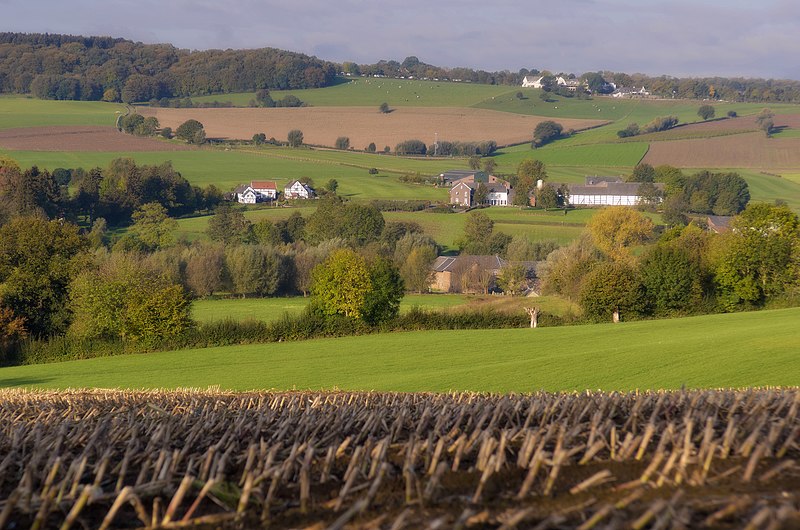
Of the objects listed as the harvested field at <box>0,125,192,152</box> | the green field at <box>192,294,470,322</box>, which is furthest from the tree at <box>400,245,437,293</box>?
the harvested field at <box>0,125,192,152</box>

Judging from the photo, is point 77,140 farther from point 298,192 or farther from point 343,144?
point 343,144

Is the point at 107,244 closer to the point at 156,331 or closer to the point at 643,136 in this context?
the point at 156,331

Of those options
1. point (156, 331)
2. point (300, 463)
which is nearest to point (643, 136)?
point (156, 331)

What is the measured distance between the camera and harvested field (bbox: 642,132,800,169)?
127062mm

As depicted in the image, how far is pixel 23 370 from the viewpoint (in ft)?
131

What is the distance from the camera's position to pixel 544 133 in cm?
14650

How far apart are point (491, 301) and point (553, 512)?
60.3 m

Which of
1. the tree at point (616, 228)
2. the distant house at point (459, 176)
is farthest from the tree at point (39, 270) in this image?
the distant house at point (459, 176)

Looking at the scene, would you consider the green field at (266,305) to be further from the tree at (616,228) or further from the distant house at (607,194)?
the distant house at (607,194)

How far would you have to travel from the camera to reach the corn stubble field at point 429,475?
5.78 meters

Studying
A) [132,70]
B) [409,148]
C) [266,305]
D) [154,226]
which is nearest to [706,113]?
[409,148]

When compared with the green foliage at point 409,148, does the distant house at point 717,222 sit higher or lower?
lower

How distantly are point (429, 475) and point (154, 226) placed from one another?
296 ft

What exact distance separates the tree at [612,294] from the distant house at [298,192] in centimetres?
6580
